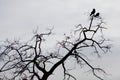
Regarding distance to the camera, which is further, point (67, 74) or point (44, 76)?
point (67, 74)

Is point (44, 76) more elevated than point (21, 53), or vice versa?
point (21, 53)

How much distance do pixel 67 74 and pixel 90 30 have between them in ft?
12.5

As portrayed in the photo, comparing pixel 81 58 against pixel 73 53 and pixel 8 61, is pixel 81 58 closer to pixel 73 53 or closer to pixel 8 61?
pixel 73 53

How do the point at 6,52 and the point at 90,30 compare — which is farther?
the point at 6,52

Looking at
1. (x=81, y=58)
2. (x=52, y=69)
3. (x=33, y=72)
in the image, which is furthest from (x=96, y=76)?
(x=33, y=72)

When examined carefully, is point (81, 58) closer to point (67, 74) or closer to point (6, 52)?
point (67, 74)

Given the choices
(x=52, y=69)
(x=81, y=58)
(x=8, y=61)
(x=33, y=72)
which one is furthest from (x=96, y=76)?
(x=8, y=61)

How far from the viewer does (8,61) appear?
68.0 ft

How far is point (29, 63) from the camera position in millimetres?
19969

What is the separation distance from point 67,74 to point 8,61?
15.0 ft

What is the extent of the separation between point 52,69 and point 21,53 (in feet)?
9.09

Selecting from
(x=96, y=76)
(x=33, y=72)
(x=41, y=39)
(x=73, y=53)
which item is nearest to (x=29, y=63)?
(x=33, y=72)

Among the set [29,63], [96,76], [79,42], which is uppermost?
[79,42]

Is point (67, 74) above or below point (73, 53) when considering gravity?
below
